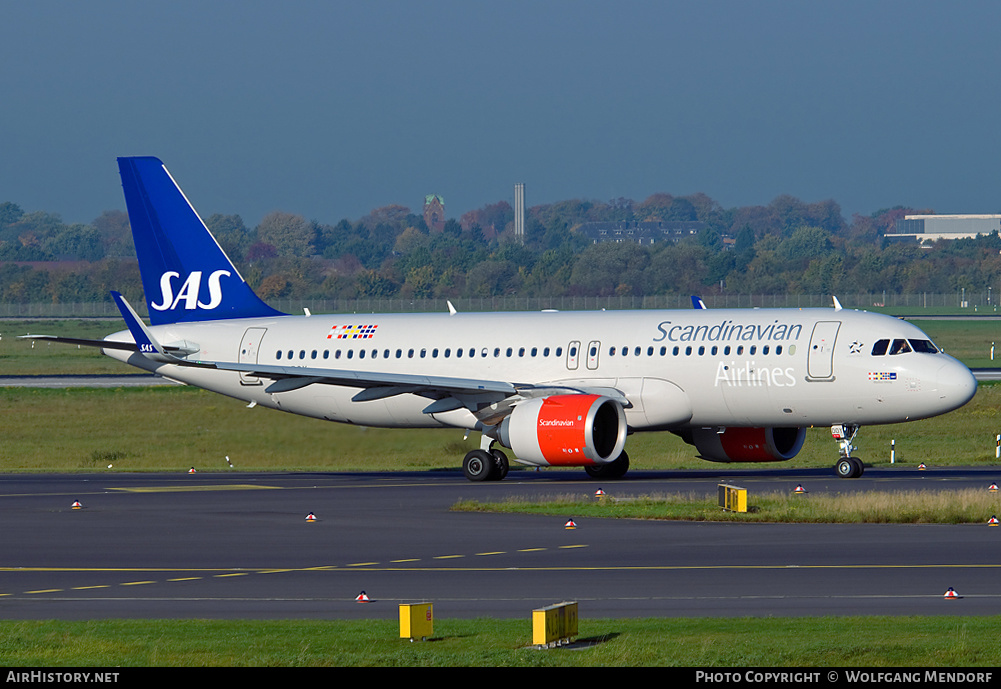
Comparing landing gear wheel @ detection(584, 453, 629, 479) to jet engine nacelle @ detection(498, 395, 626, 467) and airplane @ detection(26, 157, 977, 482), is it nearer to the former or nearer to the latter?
airplane @ detection(26, 157, 977, 482)

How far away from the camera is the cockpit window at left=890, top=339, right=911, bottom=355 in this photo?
129 feet

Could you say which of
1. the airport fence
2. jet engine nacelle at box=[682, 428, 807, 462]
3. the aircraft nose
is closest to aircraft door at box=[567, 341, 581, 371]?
jet engine nacelle at box=[682, 428, 807, 462]

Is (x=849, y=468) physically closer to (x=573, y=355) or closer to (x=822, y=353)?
(x=822, y=353)

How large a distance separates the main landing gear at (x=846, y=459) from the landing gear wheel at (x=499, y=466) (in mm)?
8627

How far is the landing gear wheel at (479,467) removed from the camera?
137 feet

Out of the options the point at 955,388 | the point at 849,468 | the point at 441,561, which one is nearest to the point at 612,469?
the point at 849,468

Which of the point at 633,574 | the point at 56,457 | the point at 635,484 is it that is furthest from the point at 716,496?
the point at 56,457

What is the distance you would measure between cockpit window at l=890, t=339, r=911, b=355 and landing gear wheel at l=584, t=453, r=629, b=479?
7.51 metres

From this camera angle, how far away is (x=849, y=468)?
39.7 metres

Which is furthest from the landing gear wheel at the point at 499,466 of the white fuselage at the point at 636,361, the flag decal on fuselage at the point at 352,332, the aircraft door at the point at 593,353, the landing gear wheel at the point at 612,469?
the flag decal on fuselage at the point at 352,332

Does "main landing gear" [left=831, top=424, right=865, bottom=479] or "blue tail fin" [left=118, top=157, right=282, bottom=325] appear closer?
"main landing gear" [left=831, top=424, right=865, bottom=479]

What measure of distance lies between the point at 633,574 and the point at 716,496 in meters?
12.3
